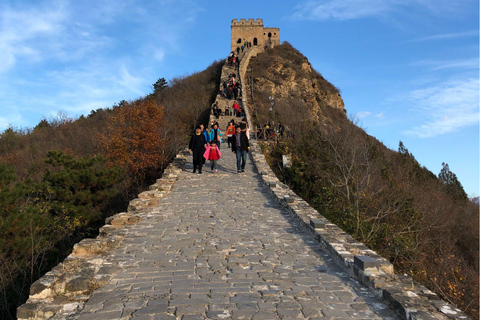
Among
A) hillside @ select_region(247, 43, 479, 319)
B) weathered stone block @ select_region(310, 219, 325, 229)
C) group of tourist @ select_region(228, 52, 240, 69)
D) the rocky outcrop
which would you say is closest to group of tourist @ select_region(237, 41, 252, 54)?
the rocky outcrop

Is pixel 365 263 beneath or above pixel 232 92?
beneath

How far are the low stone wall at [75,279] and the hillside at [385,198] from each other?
25.6 feet

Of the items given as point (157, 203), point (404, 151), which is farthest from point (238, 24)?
point (157, 203)

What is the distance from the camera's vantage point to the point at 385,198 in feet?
50.5

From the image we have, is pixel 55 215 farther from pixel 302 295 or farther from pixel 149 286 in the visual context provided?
pixel 302 295

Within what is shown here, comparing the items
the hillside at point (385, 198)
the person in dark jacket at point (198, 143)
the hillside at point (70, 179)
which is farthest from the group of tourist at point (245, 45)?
the person in dark jacket at point (198, 143)

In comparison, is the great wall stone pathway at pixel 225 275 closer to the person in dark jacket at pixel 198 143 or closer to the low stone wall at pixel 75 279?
the low stone wall at pixel 75 279

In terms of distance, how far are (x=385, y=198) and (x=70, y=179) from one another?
12.9 metres

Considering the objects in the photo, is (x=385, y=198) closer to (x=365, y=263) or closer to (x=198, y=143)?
(x=198, y=143)

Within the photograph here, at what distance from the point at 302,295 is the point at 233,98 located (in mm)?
28871

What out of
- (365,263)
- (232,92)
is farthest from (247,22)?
(365,263)

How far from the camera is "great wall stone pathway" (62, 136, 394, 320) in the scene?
4160mm

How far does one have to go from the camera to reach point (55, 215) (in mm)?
12984

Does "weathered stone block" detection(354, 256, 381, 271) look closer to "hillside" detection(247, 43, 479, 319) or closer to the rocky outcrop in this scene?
"hillside" detection(247, 43, 479, 319)
